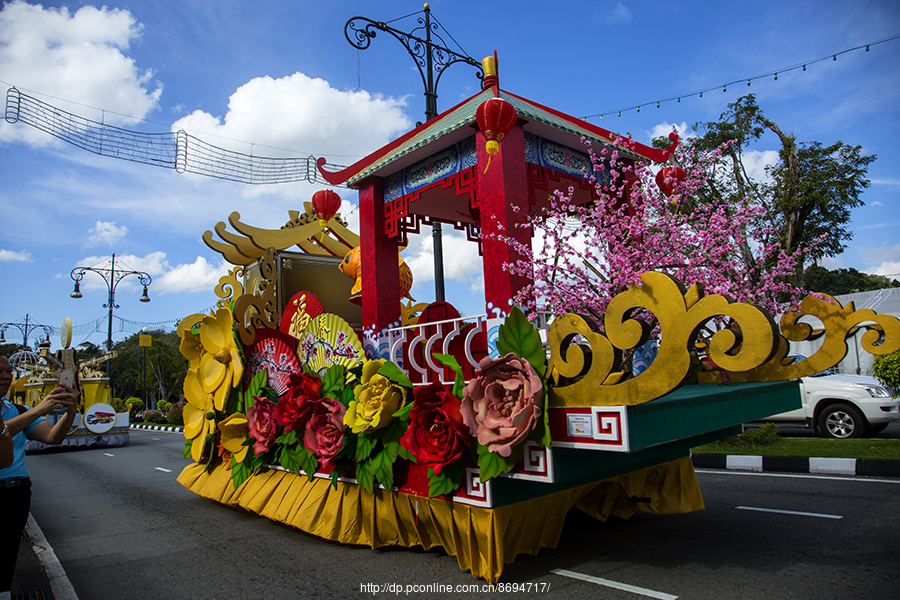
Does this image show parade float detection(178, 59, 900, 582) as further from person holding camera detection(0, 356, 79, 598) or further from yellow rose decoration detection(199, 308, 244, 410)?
person holding camera detection(0, 356, 79, 598)

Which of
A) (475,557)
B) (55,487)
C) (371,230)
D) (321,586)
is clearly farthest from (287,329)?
(55,487)

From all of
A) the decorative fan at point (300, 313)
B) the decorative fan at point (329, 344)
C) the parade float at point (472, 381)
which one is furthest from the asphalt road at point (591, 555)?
the decorative fan at point (300, 313)

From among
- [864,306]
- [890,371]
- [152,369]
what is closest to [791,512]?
[890,371]

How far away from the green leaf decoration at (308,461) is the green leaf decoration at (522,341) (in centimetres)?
212

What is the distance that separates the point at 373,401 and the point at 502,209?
1931 millimetres

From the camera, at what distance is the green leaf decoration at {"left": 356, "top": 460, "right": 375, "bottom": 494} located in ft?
12.2

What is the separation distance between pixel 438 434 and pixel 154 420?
26.0 m

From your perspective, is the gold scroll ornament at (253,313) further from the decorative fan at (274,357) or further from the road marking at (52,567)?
the road marking at (52,567)

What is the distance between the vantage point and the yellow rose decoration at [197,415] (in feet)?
19.0

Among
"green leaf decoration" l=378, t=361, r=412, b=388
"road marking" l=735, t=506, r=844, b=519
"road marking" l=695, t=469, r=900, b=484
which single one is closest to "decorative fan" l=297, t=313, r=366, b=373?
"green leaf decoration" l=378, t=361, r=412, b=388

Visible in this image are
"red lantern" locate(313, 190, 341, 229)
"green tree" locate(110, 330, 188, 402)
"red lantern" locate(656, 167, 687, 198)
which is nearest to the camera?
"red lantern" locate(656, 167, 687, 198)

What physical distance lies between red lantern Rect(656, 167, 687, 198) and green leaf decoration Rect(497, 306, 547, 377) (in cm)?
341

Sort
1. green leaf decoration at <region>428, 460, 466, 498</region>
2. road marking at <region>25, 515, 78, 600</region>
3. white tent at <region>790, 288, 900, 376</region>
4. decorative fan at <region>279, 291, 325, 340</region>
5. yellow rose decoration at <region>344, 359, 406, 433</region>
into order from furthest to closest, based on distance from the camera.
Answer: white tent at <region>790, 288, 900, 376</region> < decorative fan at <region>279, 291, 325, 340</region> < yellow rose decoration at <region>344, 359, 406, 433</region> < road marking at <region>25, 515, 78, 600</region> < green leaf decoration at <region>428, 460, 466, 498</region>

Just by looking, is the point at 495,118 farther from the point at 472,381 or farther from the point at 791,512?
the point at 791,512
